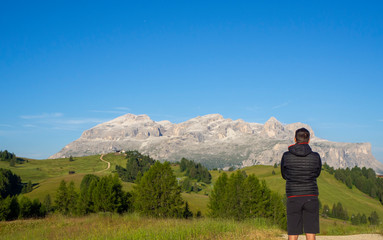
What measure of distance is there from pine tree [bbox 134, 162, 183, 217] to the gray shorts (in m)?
59.9

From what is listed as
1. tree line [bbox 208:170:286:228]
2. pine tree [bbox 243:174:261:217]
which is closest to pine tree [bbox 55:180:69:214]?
tree line [bbox 208:170:286:228]

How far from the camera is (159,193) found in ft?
218

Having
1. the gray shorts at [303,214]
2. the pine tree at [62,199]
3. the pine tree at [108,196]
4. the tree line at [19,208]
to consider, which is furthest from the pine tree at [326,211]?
the gray shorts at [303,214]

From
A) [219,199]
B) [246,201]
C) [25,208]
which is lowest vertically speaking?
[25,208]

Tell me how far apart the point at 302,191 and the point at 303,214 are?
643mm

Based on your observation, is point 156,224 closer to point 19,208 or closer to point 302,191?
point 302,191

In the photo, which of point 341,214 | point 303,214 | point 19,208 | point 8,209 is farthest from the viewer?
point 341,214

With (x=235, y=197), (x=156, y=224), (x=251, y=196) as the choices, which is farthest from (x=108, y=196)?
(x=156, y=224)

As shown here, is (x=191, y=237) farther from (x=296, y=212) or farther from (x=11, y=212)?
(x=11, y=212)

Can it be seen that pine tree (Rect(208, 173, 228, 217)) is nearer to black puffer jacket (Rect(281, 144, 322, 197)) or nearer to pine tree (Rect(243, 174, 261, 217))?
pine tree (Rect(243, 174, 261, 217))

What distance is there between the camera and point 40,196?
397 feet

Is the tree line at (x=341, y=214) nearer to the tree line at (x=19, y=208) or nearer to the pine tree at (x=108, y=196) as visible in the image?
the pine tree at (x=108, y=196)

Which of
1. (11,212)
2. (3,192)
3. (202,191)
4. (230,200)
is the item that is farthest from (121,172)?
(230,200)

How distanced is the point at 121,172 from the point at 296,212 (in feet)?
616
